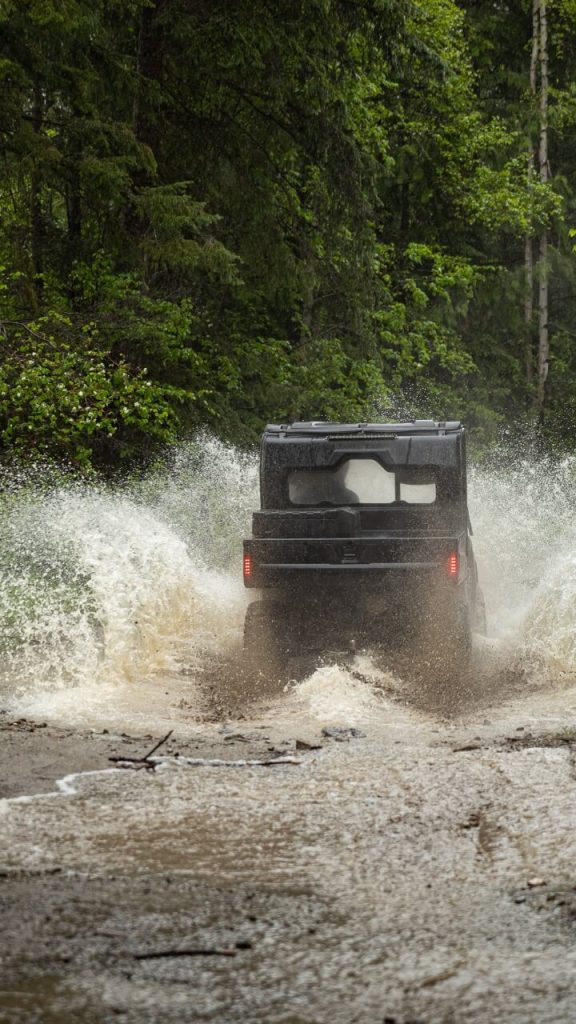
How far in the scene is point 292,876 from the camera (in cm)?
532

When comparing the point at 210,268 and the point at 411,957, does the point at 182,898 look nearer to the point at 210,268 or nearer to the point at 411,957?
the point at 411,957

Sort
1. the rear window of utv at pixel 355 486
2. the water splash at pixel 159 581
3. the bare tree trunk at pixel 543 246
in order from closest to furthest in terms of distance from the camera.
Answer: the water splash at pixel 159 581
the rear window of utv at pixel 355 486
the bare tree trunk at pixel 543 246

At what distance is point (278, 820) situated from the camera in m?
6.20

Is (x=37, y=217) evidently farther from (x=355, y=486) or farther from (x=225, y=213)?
(x=355, y=486)

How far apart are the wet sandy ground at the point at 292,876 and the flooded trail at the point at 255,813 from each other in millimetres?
15

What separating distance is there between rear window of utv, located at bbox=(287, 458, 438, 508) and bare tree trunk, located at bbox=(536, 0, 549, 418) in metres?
21.1

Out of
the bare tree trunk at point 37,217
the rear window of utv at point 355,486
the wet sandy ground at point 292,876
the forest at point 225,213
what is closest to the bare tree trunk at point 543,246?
the forest at point 225,213

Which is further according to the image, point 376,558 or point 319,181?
point 319,181

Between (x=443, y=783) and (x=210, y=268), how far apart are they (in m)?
13.5

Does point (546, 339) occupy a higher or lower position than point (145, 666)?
higher

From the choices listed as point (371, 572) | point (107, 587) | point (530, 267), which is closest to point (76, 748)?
point (371, 572)

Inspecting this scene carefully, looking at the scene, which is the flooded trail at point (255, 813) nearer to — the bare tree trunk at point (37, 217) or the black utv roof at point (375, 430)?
the black utv roof at point (375, 430)

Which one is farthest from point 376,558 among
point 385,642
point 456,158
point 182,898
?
point 456,158

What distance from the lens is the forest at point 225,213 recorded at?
17.7m
